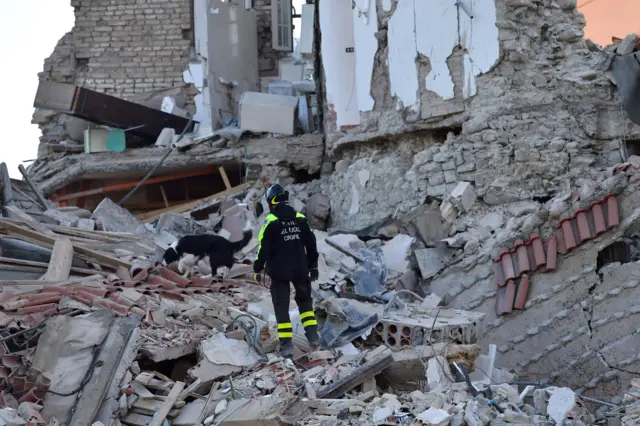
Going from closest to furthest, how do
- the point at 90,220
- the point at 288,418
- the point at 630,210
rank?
the point at 288,418, the point at 630,210, the point at 90,220

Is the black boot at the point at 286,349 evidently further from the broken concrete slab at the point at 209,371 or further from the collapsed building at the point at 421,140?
the collapsed building at the point at 421,140

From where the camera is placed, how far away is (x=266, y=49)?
16.7 m

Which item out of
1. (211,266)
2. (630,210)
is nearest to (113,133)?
(211,266)

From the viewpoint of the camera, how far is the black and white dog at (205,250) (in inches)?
371

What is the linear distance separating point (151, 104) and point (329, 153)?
181 inches

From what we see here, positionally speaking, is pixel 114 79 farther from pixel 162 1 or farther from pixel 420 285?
pixel 420 285

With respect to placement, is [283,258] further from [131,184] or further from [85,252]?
[131,184]

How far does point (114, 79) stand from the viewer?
16.2 metres

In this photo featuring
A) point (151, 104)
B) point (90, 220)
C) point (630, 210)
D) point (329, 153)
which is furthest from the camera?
point (151, 104)

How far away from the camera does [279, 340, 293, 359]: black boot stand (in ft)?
22.1

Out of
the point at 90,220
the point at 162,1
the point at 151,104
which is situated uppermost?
the point at 162,1

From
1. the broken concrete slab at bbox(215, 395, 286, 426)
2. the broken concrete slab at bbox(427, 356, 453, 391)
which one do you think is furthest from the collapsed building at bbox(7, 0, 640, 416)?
the broken concrete slab at bbox(215, 395, 286, 426)

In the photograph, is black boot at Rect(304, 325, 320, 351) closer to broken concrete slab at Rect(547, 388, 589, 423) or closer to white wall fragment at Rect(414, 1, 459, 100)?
broken concrete slab at Rect(547, 388, 589, 423)

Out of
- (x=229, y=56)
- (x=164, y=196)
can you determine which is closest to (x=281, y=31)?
(x=229, y=56)
